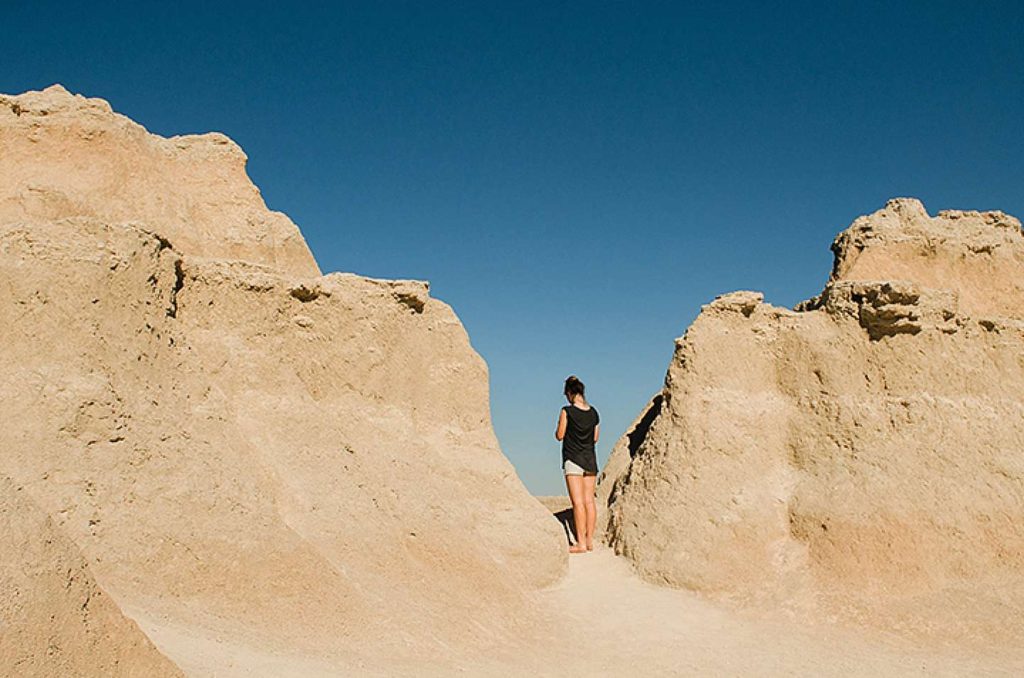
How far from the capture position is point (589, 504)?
10391 millimetres

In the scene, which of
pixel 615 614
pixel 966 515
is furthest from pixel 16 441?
pixel 966 515

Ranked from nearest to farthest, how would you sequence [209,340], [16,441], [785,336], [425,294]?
[16,441]
[209,340]
[425,294]
[785,336]

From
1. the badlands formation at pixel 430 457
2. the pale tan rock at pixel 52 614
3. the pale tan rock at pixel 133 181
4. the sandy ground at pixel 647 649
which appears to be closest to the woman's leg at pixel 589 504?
the badlands formation at pixel 430 457

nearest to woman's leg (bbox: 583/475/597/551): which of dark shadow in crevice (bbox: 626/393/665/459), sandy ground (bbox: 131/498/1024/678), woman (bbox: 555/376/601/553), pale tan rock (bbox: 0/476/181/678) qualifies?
woman (bbox: 555/376/601/553)

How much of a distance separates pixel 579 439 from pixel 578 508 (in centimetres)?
85

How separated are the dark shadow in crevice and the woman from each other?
192cm

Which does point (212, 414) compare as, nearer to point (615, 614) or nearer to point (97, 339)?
point (97, 339)

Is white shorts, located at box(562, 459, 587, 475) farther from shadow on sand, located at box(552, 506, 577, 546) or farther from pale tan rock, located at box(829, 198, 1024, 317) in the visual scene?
pale tan rock, located at box(829, 198, 1024, 317)

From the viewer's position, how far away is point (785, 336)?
34.4 feet

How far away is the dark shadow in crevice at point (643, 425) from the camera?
481 inches

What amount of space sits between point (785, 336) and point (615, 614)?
4.01m

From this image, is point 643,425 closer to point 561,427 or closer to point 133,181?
point 561,427

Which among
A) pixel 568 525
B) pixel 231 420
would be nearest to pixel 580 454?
pixel 568 525

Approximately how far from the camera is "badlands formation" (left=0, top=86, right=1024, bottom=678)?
6.47m
